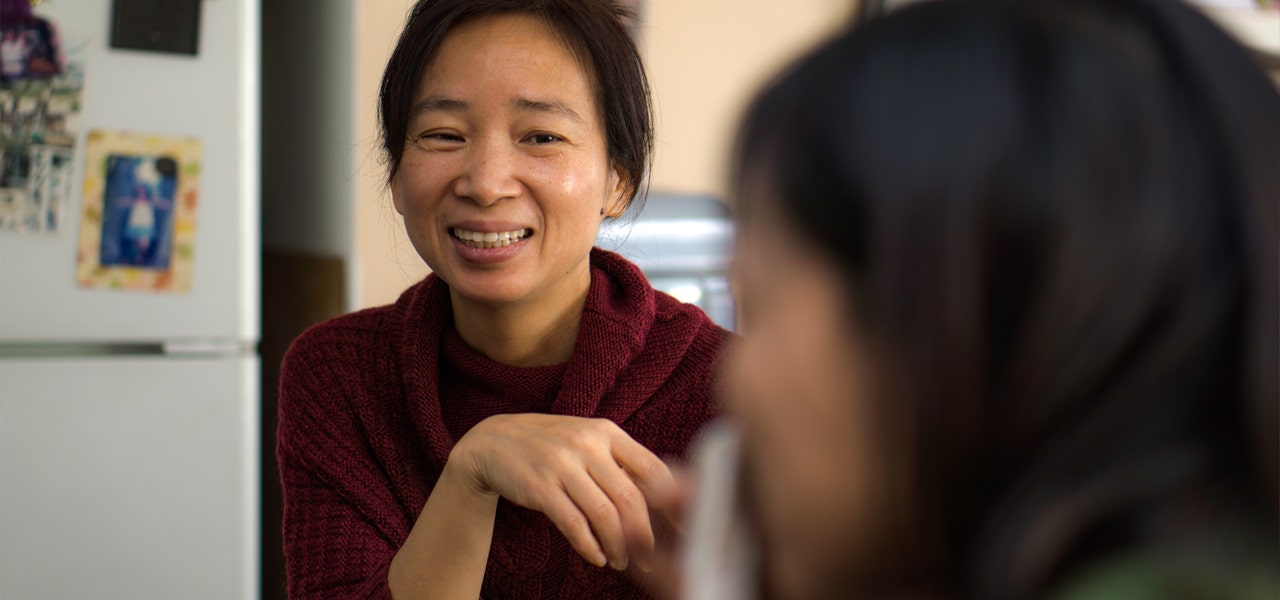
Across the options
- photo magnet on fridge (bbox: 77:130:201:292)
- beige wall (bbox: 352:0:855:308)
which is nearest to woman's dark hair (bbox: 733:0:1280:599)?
photo magnet on fridge (bbox: 77:130:201:292)

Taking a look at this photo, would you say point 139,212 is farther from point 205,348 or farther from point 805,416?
point 805,416

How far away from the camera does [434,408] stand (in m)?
1.01

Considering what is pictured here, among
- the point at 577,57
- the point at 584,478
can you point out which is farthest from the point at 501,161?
the point at 584,478

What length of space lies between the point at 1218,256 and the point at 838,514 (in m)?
0.14

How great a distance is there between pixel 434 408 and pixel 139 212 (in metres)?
0.66

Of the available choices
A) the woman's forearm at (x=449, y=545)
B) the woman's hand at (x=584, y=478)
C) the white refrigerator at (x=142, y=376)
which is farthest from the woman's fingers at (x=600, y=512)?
the white refrigerator at (x=142, y=376)

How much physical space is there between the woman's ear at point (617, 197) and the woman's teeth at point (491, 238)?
104mm

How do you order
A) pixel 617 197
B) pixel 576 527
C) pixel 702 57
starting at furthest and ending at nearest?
pixel 702 57 → pixel 617 197 → pixel 576 527

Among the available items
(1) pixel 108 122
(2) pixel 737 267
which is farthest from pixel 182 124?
(2) pixel 737 267

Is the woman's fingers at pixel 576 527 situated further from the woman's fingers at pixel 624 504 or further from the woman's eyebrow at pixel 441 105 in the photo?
the woman's eyebrow at pixel 441 105

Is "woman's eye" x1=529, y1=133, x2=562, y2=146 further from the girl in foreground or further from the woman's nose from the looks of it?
the girl in foreground

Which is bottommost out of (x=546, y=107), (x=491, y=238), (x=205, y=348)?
(x=205, y=348)

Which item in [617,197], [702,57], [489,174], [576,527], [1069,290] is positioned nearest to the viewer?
[1069,290]

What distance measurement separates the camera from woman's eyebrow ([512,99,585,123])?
96cm
